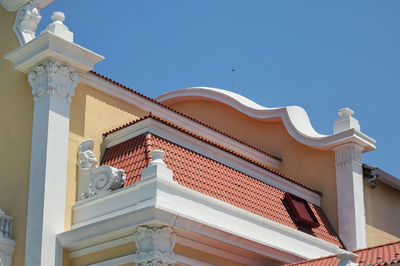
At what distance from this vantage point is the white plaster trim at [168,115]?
56.3ft

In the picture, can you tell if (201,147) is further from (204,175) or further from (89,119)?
(89,119)

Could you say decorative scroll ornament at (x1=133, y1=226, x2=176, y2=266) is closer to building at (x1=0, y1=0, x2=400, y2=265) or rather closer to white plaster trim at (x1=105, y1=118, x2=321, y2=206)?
building at (x1=0, y1=0, x2=400, y2=265)

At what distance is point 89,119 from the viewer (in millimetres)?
16828

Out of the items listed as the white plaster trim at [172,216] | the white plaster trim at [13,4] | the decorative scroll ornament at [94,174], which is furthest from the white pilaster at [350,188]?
the white plaster trim at [13,4]

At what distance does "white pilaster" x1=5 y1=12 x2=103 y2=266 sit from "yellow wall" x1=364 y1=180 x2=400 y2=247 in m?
8.50

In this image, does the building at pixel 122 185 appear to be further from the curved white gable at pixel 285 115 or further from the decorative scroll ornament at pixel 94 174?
the curved white gable at pixel 285 115

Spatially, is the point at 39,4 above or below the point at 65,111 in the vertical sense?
above

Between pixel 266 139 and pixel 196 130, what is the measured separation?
3.23 metres

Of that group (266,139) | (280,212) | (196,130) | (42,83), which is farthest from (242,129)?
(42,83)

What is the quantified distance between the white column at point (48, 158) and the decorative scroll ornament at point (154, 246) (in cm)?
195

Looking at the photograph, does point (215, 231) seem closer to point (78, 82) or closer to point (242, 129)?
point (78, 82)

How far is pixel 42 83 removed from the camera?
16250 millimetres

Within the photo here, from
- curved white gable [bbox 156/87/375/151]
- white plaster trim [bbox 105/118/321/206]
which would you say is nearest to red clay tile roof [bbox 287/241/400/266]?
white plaster trim [bbox 105/118/321/206]

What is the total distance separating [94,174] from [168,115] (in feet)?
11.9
